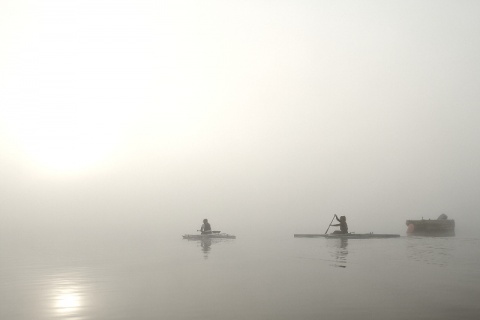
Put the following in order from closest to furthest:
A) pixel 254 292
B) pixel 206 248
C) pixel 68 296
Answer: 1. pixel 68 296
2. pixel 254 292
3. pixel 206 248

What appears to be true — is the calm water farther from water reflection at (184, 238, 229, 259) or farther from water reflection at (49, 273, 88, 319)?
water reflection at (184, 238, 229, 259)

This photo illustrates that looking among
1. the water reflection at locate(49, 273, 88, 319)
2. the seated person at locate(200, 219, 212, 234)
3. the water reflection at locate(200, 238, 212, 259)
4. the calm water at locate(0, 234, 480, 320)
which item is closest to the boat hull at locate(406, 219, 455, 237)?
the seated person at locate(200, 219, 212, 234)

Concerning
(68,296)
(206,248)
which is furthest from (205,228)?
(68,296)

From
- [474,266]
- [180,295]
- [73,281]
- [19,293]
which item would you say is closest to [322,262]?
[474,266]

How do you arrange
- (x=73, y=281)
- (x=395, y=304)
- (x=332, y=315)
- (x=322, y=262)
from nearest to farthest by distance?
(x=332, y=315) → (x=395, y=304) → (x=73, y=281) → (x=322, y=262)

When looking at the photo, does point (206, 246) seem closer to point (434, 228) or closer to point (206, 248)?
point (206, 248)

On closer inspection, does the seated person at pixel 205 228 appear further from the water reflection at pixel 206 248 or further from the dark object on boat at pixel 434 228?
the dark object on boat at pixel 434 228

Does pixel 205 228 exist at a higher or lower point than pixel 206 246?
higher

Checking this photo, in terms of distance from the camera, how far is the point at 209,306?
12.7m

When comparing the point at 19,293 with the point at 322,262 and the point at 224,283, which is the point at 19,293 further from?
the point at 322,262

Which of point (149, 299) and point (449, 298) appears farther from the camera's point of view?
point (149, 299)

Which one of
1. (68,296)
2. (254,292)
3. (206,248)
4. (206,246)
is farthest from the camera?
(206,246)

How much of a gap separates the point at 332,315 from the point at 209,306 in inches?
146


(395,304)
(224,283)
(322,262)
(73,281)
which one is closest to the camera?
(395,304)
